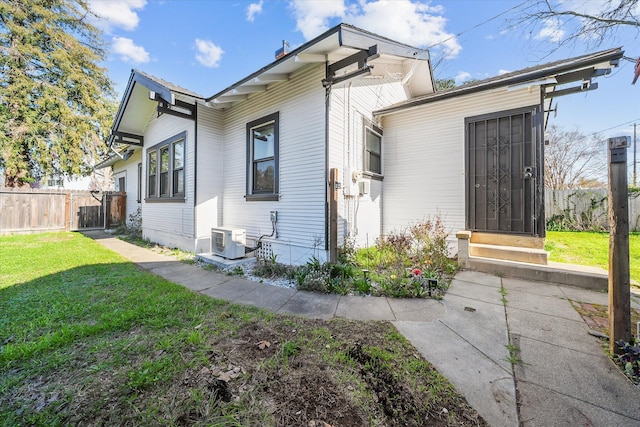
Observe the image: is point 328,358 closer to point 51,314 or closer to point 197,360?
point 197,360

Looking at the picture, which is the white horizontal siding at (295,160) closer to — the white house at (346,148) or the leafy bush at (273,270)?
the white house at (346,148)

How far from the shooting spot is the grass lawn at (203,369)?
5.10ft

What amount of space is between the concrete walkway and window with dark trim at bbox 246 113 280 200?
2277 millimetres

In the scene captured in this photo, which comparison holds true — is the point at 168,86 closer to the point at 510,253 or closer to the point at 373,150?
the point at 373,150

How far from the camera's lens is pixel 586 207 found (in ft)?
27.6

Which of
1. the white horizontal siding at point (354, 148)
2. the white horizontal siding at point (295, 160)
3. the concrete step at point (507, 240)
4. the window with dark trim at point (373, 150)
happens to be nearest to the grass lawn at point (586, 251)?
the concrete step at point (507, 240)

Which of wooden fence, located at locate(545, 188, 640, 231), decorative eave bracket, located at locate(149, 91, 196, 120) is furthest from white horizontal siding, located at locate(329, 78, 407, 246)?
wooden fence, located at locate(545, 188, 640, 231)

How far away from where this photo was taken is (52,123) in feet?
43.7

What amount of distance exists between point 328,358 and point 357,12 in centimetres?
942

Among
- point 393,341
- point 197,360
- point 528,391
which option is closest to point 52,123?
point 197,360

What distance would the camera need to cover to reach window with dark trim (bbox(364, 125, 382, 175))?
593 cm

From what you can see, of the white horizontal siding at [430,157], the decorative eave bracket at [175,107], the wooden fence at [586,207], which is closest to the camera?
the white horizontal siding at [430,157]

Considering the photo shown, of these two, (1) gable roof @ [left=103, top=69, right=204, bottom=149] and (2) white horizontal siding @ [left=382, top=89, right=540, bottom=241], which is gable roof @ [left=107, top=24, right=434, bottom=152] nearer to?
(1) gable roof @ [left=103, top=69, right=204, bottom=149]

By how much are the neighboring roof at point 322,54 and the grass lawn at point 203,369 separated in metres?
4.05
